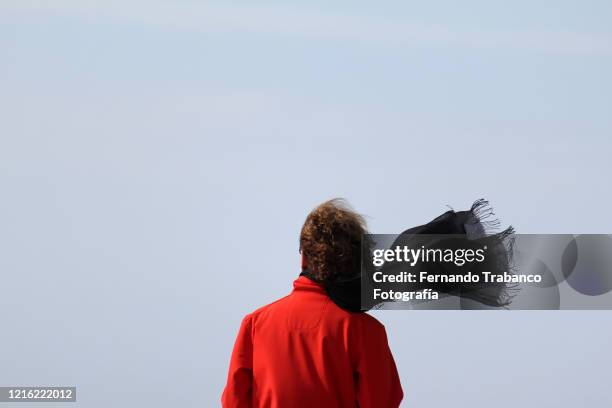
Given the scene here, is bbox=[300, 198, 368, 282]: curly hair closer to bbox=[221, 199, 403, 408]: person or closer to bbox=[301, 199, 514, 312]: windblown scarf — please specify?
bbox=[221, 199, 403, 408]: person

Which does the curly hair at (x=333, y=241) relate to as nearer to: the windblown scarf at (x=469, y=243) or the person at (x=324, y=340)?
the person at (x=324, y=340)

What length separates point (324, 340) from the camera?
3086mm

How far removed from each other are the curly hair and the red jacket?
88 mm

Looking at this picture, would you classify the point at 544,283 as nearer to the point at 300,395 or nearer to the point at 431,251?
the point at 431,251

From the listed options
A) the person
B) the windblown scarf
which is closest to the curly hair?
the person

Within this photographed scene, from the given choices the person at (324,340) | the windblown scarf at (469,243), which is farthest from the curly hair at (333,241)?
the windblown scarf at (469,243)

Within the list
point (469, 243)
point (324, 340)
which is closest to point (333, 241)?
point (324, 340)

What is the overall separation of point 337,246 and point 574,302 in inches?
123

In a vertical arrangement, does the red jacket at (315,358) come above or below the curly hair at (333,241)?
below

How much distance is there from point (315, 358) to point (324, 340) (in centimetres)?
8

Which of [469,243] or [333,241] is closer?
[333,241]

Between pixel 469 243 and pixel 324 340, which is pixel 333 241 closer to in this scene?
pixel 324 340

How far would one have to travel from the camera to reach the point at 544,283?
533cm

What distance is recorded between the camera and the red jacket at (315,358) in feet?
10.1
